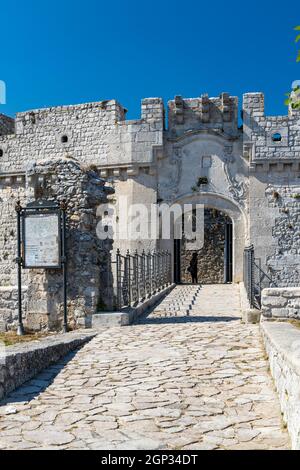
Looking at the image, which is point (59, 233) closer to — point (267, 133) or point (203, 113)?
point (203, 113)

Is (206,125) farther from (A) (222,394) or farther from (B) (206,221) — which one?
(A) (222,394)

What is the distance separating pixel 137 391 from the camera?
470cm

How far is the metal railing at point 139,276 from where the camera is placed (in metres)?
9.27

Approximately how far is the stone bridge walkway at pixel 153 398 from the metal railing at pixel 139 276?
6.39 ft

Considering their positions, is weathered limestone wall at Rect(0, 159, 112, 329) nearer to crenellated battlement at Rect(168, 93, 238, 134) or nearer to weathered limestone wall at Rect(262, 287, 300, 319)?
weathered limestone wall at Rect(262, 287, 300, 319)

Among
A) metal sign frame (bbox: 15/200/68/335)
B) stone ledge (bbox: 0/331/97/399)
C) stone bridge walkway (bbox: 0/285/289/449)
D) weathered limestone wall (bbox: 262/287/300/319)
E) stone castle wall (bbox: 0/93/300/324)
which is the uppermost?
stone castle wall (bbox: 0/93/300/324)

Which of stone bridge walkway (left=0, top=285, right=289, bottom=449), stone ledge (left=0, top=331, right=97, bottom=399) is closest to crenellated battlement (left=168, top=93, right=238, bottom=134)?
stone bridge walkway (left=0, top=285, right=289, bottom=449)

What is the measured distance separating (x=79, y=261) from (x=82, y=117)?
9723mm

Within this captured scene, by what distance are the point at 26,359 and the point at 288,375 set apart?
2.70 metres

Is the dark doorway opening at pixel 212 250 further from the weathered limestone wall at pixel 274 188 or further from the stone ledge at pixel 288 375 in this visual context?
the stone ledge at pixel 288 375

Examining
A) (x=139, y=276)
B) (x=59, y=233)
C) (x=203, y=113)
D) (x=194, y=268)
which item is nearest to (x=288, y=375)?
(x=59, y=233)

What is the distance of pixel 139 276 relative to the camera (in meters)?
12.1

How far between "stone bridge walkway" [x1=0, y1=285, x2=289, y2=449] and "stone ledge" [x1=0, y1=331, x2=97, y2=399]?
4.1 inches

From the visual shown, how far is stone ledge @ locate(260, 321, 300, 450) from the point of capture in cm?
322
